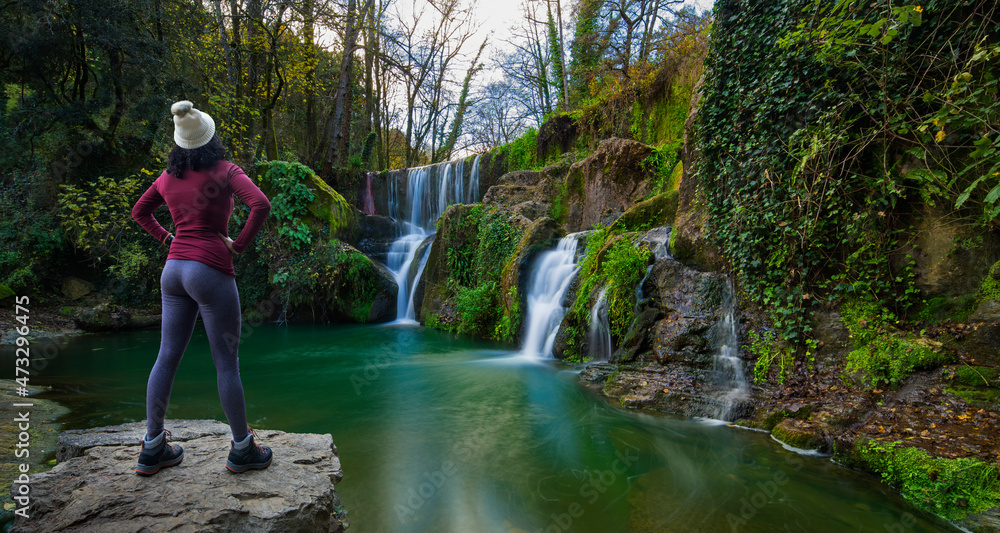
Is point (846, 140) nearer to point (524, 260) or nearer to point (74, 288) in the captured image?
point (524, 260)

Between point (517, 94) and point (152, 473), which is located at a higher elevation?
point (517, 94)

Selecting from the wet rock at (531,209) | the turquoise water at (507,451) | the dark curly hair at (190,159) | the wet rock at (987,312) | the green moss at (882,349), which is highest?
the wet rock at (531,209)

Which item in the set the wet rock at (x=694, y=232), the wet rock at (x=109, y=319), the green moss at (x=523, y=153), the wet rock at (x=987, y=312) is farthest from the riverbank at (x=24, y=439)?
the green moss at (x=523, y=153)

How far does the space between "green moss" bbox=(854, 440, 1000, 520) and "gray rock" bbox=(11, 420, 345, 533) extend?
4.08 m

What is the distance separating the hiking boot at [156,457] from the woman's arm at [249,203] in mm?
1102

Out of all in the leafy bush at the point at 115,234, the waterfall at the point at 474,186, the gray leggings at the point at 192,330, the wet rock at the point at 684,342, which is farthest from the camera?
the waterfall at the point at 474,186

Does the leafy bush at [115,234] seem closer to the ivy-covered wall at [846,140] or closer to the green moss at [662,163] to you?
the green moss at [662,163]

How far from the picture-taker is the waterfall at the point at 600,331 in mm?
7211

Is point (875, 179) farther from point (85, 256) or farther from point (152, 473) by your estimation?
point (85, 256)

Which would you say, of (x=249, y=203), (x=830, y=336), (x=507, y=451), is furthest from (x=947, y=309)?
(x=249, y=203)

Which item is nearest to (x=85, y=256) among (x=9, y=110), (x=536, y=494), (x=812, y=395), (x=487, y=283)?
(x=9, y=110)

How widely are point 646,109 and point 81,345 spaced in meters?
14.7

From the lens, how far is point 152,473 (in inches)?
89.6

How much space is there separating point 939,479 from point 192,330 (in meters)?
4.99
